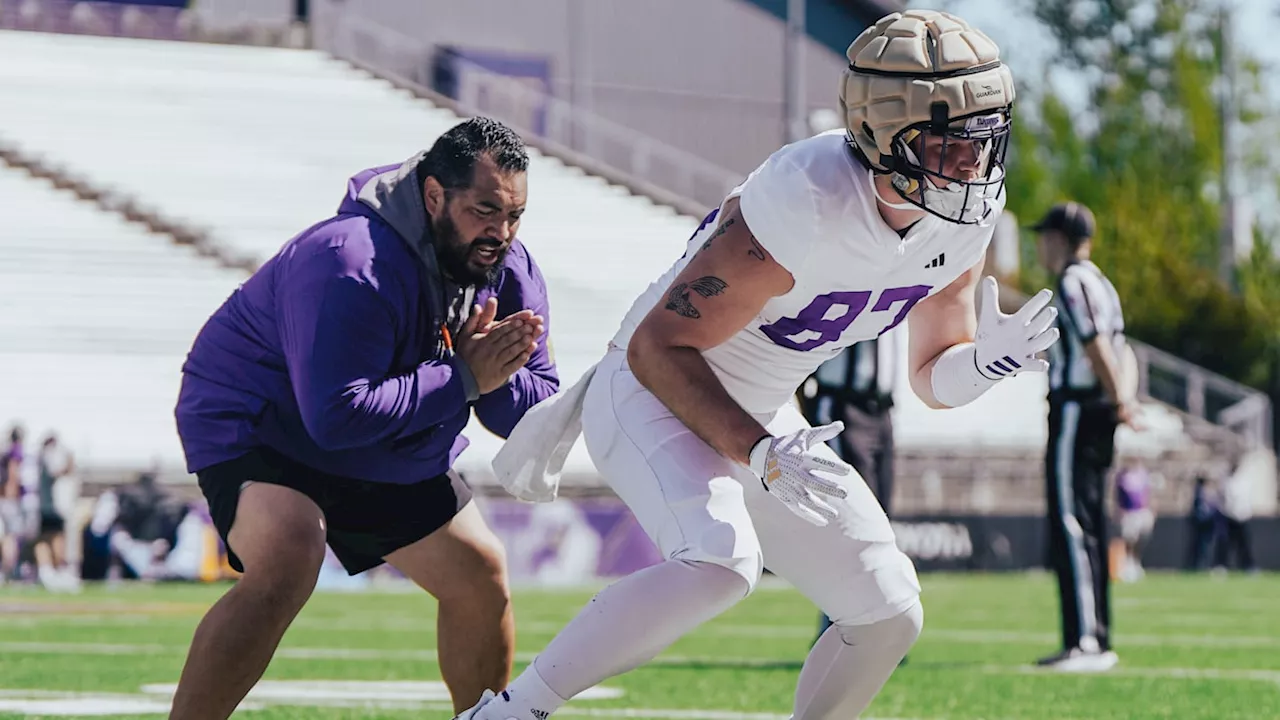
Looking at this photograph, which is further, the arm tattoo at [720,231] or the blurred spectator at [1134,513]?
the blurred spectator at [1134,513]

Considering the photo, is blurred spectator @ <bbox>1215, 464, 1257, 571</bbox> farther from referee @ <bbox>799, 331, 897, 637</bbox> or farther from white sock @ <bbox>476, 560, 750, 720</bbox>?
white sock @ <bbox>476, 560, 750, 720</bbox>

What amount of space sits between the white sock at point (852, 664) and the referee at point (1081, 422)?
13.0 ft

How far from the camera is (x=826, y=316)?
4.52m

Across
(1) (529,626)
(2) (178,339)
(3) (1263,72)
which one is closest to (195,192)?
(2) (178,339)

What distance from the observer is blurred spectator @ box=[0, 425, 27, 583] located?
55.9 ft

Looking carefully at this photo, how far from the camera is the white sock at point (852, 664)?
4.61 m

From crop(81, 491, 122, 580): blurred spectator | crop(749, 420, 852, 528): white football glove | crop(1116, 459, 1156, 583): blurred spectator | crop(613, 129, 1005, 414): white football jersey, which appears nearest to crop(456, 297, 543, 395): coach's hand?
crop(613, 129, 1005, 414): white football jersey

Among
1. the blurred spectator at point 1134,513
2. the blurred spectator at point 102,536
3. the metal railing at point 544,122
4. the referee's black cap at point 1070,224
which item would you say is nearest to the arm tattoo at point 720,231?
the referee's black cap at point 1070,224

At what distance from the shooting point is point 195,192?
25297 millimetres

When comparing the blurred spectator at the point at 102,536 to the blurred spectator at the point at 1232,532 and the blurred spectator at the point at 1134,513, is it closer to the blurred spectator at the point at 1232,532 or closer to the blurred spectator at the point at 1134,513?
the blurred spectator at the point at 1134,513

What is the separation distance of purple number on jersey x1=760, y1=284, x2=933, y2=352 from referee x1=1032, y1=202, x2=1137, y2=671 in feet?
13.3

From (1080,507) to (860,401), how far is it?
3.25 ft

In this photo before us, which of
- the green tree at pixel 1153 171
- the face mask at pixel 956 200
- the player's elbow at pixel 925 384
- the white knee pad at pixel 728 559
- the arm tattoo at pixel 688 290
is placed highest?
the face mask at pixel 956 200

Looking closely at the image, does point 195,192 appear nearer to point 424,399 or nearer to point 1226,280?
point 1226,280
